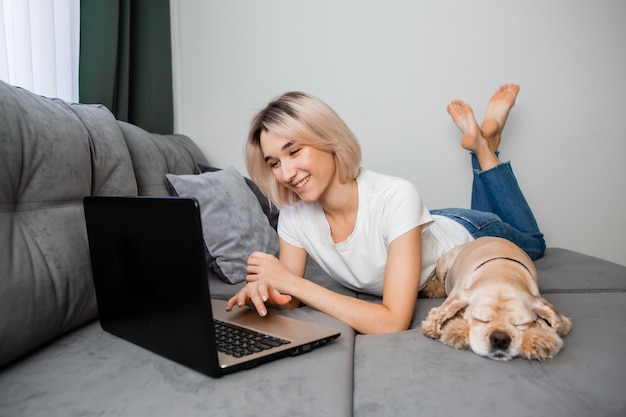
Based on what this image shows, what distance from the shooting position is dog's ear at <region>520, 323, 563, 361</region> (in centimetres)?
95

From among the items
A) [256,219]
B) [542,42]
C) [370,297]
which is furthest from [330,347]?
[542,42]

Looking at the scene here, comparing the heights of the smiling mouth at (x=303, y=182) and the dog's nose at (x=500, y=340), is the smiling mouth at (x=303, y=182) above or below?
above

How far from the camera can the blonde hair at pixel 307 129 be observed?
1.26 m

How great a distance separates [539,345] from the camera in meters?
0.95

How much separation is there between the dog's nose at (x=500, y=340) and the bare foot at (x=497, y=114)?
1569 mm

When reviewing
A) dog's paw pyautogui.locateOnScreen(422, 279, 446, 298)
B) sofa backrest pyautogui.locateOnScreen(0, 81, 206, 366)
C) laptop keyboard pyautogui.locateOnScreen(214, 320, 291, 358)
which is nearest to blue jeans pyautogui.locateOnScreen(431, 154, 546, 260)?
dog's paw pyautogui.locateOnScreen(422, 279, 446, 298)

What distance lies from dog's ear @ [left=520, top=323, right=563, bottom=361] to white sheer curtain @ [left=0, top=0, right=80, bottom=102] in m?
1.82

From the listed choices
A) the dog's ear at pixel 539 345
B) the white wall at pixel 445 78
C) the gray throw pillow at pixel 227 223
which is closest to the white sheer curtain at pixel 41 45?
the gray throw pillow at pixel 227 223

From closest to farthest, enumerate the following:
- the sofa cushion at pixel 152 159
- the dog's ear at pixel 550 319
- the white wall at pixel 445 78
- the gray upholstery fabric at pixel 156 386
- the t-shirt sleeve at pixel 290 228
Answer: the gray upholstery fabric at pixel 156 386 → the dog's ear at pixel 550 319 → the t-shirt sleeve at pixel 290 228 → the sofa cushion at pixel 152 159 → the white wall at pixel 445 78

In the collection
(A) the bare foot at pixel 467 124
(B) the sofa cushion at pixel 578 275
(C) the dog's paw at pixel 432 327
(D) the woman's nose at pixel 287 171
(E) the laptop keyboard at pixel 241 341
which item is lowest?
(B) the sofa cushion at pixel 578 275

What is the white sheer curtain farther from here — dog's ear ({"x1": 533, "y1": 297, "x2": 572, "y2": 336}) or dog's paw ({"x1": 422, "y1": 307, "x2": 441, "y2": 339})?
dog's ear ({"x1": 533, "y1": 297, "x2": 572, "y2": 336})

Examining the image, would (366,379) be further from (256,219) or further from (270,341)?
(256,219)

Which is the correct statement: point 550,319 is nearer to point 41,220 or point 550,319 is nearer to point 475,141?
point 41,220

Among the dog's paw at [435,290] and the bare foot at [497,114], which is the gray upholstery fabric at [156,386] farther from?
the bare foot at [497,114]
